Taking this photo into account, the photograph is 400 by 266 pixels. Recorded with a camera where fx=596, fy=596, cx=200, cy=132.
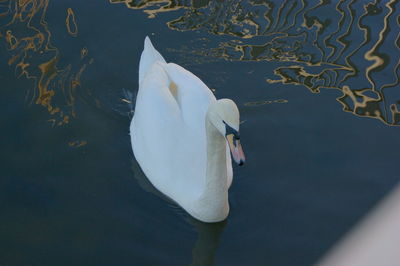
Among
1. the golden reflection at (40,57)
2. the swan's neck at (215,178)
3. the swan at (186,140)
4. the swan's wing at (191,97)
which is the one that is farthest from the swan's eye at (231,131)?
the golden reflection at (40,57)

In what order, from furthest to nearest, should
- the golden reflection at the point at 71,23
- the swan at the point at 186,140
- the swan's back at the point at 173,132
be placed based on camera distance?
the golden reflection at the point at 71,23
the swan's back at the point at 173,132
the swan at the point at 186,140

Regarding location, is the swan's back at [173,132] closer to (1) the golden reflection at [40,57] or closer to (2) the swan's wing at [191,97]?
(2) the swan's wing at [191,97]

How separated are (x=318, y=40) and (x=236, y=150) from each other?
310 centimetres

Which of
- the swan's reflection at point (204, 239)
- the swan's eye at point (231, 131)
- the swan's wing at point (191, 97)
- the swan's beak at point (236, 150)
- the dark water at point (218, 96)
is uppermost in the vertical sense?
the swan's eye at point (231, 131)

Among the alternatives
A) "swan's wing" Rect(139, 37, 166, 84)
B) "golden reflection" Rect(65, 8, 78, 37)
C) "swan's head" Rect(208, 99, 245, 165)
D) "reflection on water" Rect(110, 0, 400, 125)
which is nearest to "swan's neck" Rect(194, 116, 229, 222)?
"swan's head" Rect(208, 99, 245, 165)

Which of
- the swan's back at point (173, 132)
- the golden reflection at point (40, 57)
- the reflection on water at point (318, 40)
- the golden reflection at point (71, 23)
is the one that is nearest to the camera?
the swan's back at point (173, 132)

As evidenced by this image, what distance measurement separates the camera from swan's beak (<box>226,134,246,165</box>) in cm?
359

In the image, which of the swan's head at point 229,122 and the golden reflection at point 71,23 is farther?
the golden reflection at point 71,23

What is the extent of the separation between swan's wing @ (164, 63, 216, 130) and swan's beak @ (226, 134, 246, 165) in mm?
763

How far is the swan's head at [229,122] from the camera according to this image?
364 cm

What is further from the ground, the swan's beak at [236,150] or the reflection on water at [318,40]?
the swan's beak at [236,150]

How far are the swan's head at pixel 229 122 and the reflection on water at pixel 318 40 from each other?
2119 millimetres

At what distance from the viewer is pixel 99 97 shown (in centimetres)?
557

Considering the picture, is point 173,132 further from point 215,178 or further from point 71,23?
point 71,23
